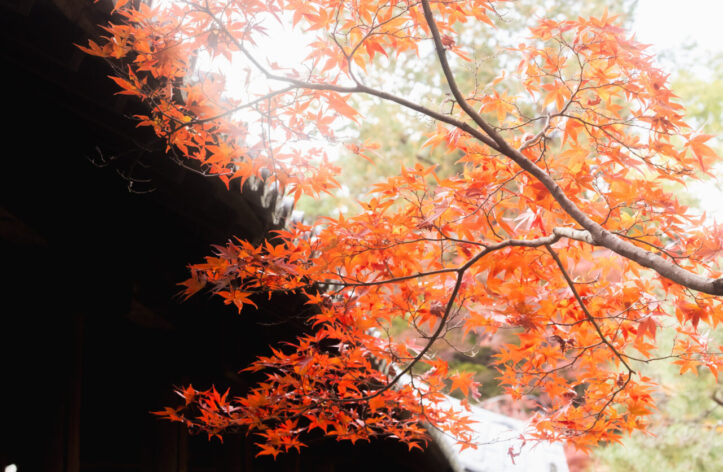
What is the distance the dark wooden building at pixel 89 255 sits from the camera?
185 cm

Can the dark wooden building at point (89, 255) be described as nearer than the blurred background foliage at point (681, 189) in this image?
Yes

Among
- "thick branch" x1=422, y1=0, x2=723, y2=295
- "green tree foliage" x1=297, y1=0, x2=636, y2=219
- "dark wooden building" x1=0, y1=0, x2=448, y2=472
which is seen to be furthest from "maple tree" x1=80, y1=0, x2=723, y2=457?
"green tree foliage" x1=297, y1=0, x2=636, y2=219

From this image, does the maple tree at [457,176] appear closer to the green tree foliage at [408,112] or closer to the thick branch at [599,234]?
the thick branch at [599,234]

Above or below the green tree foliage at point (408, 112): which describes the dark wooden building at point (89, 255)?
below

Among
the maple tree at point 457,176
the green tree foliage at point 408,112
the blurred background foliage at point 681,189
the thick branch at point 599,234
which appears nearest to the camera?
the thick branch at point 599,234

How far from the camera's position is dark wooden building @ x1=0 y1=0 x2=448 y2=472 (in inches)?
72.9

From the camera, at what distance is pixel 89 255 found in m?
2.29

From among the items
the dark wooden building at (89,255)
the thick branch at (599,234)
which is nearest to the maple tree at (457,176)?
the thick branch at (599,234)

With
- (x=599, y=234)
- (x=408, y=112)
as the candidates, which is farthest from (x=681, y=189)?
(x=599, y=234)

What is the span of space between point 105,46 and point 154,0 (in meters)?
0.32

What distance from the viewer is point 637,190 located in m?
1.89

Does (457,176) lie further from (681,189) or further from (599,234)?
(681,189)

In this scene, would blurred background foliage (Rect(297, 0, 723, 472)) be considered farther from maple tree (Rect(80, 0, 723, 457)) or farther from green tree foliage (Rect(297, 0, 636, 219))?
maple tree (Rect(80, 0, 723, 457))

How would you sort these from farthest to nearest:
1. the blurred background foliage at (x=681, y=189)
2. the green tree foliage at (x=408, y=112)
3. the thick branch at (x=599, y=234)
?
the green tree foliage at (x=408, y=112) < the blurred background foliage at (x=681, y=189) < the thick branch at (x=599, y=234)
